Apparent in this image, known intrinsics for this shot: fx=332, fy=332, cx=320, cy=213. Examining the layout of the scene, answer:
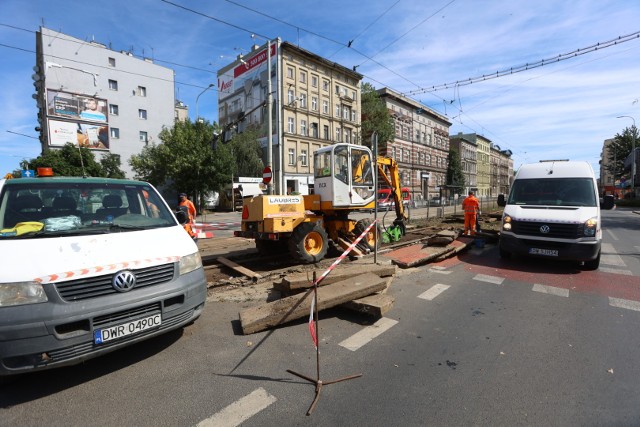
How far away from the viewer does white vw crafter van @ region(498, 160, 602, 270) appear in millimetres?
6828

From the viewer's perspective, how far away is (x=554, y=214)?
720cm

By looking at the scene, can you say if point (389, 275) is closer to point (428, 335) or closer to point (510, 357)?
point (428, 335)

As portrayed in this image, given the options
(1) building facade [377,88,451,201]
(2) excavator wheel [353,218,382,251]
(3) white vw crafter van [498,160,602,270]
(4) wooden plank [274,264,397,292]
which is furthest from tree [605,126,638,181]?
(4) wooden plank [274,264,397,292]

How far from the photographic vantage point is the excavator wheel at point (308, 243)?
741 centimetres

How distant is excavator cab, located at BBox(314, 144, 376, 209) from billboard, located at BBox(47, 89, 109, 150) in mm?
35433

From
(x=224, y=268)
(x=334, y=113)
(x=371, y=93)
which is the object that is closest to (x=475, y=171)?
(x=371, y=93)

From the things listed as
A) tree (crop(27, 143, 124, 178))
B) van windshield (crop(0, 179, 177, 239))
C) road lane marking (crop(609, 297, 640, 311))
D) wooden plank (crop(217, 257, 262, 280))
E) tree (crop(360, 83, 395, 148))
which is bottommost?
road lane marking (crop(609, 297, 640, 311))

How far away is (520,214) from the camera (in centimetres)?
752

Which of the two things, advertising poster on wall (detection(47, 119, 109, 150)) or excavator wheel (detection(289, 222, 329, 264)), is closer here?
excavator wheel (detection(289, 222, 329, 264))

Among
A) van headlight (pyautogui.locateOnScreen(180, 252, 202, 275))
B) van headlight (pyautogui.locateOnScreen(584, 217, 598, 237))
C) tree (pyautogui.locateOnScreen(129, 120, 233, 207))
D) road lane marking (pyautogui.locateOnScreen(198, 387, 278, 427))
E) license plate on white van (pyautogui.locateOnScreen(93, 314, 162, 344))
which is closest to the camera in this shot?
road lane marking (pyautogui.locateOnScreen(198, 387, 278, 427))

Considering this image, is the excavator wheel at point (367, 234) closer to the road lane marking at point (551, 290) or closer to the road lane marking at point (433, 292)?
the road lane marking at point (433, 292)

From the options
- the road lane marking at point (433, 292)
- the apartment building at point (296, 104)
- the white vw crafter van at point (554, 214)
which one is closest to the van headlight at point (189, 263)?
the road lane marking at point (433, 292)

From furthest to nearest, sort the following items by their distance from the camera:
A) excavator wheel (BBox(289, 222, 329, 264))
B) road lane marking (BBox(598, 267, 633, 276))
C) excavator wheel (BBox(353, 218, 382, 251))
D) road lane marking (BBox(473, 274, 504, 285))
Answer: excavator wheel (BBox(353, 218, 382, 251))
excavator wheel (BBox(289, 222, 329, 264))
road lane marking (BBox(598, 267, 633, 276))
road lane marking (BBox(473, 274, 504, 285))

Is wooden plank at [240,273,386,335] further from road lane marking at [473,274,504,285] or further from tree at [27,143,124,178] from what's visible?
tree at [27,143,124,178]
